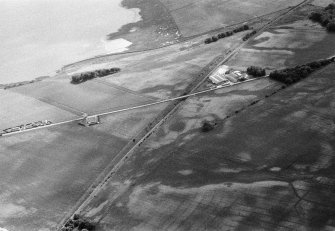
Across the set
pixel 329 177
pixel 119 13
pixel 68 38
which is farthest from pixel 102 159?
pixel 119 13

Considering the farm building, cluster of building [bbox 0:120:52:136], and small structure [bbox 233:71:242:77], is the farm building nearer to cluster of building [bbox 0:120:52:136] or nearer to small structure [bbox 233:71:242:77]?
small structure [bbox 233:71:242:77]

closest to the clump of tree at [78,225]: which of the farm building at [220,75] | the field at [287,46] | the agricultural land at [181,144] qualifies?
the agricultural land at [181,144]

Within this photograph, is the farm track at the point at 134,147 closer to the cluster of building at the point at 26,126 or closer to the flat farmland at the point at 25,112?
the flat farmland at the point at 25,112

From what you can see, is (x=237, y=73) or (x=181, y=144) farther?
(x=237, y=73)

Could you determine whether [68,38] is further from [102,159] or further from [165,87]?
[102,159]

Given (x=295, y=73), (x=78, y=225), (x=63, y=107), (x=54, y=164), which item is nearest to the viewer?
(x=78, y=225)

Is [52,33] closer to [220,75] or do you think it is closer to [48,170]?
[220,75]

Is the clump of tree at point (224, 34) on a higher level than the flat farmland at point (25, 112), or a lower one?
higher

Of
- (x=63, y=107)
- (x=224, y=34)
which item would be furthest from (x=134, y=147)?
(x=224, y=34)
